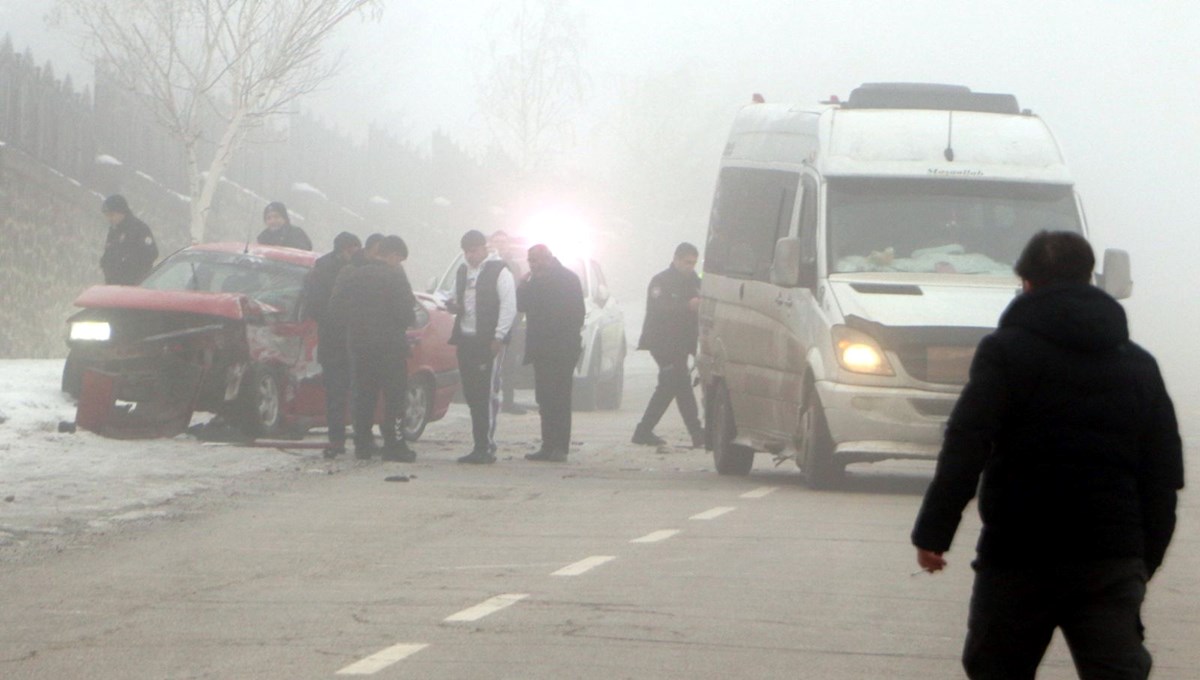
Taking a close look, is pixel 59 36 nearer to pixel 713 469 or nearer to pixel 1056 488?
pixel 713 469

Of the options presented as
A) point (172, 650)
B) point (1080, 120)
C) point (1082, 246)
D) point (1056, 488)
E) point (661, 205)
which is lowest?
point (172, 650)

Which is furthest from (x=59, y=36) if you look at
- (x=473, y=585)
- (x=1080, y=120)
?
(x=1080, y=120)

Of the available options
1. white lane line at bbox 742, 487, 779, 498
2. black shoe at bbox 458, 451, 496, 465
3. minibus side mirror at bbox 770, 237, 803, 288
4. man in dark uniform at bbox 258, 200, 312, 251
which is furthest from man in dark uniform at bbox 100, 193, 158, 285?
minibus side mirror at bbox 770, 237, 803, 288

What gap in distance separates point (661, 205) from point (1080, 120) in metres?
57.0

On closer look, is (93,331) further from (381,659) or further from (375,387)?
(381,659)

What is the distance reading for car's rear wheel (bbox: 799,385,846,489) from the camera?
1480cm

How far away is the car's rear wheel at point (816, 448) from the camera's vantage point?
1480 cm

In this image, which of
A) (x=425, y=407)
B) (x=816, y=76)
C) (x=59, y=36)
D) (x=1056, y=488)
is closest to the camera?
(x=1056, y=488)

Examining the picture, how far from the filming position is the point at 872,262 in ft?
49.7

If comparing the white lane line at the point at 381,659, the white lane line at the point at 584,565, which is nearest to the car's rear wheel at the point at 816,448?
the white lane line at the point at 584,565

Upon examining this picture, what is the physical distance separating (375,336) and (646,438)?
152 inches

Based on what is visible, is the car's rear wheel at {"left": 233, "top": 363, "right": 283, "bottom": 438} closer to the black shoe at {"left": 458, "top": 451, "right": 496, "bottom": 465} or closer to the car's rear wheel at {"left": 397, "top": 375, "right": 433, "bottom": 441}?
the car's rear wheel at {"left": 397, "top": 375, "right": 433, "bottom": 441}

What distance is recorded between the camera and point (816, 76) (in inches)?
5413

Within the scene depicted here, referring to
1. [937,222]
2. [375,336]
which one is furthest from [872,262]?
[375,336]
